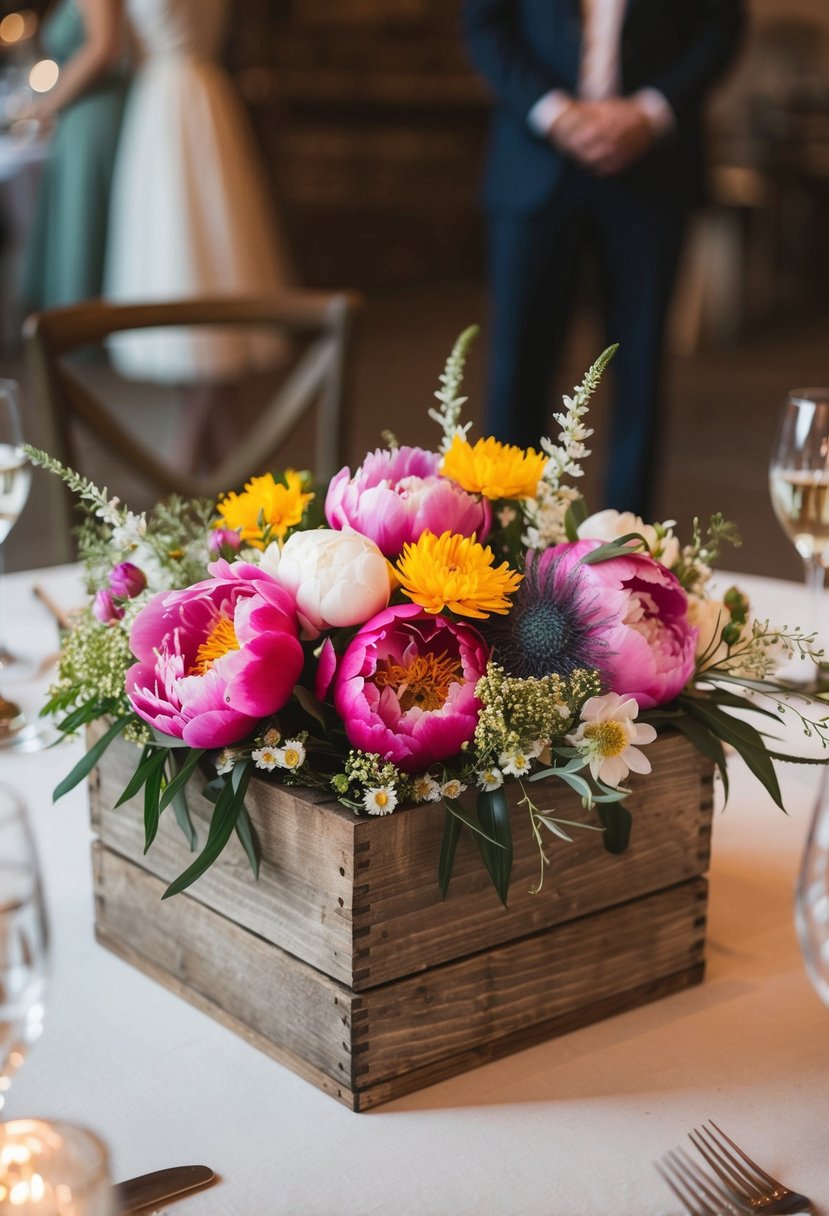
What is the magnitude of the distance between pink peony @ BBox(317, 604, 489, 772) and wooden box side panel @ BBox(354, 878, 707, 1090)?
119mm

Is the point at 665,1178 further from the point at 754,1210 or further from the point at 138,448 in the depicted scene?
the point at 138,448

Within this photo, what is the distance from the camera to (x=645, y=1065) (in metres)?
0.71

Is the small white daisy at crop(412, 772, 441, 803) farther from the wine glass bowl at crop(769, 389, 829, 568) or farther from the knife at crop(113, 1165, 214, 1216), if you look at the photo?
the wine glass bowl at crop(769, 389, 829, 568)

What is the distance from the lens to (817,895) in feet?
1.81

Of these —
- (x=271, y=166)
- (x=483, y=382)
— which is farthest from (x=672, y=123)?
(x=483, y=382)

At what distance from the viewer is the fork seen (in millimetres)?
592

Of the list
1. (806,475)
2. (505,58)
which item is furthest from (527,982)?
(505,58)

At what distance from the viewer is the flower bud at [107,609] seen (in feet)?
2.57

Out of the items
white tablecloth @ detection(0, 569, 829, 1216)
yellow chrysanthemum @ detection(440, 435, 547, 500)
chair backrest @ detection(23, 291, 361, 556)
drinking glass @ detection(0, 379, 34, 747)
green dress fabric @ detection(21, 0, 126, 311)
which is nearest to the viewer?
white tablecloth @ detection(0, 569, 829, 1216)

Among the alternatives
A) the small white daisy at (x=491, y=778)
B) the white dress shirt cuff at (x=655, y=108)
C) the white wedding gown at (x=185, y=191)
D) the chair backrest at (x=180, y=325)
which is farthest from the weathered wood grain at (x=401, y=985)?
the white wedding gown at (x=185, y=191)

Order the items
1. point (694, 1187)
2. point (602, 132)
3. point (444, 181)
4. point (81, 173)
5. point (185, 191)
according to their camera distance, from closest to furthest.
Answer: point (694, 1187), point (602, 132), point (185, 191), point (81, 173), point (444, 181)

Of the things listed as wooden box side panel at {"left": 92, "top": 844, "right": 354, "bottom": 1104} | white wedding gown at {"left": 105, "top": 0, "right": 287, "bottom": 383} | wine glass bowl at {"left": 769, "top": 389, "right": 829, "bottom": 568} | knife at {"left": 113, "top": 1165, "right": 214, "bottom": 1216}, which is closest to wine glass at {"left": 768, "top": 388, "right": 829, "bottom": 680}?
wine glass bowl at {"left": 769, "top": 389, "right": 829, "bottom": 568}

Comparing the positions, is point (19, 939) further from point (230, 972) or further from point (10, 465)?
point (10, 465)

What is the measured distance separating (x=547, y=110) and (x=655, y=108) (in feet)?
0.70
